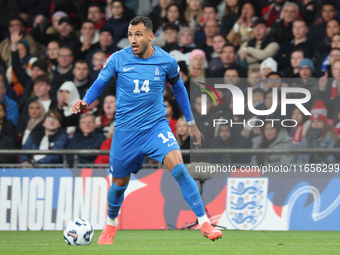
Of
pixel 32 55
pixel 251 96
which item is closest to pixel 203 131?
pixel 251 96

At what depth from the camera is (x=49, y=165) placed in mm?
9719

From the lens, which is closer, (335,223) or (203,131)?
(335,223)

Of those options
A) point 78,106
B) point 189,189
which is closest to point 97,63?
point 78,106

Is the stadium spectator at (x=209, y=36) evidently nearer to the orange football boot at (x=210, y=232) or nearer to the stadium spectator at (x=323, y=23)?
the stadium spectator at (x=323, y=23)

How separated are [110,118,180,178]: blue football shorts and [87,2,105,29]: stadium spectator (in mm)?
7122

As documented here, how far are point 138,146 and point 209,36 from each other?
6.09 metres

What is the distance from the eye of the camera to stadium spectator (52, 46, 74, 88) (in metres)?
11.4

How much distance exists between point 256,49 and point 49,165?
492 centimetres

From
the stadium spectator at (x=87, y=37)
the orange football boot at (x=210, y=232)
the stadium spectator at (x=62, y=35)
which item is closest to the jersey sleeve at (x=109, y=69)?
the orange football boot at (x=210, y=232)

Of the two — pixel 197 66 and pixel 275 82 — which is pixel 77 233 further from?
pixel 197 66

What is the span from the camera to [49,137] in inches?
408

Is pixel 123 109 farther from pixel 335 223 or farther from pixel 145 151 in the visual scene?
pixel 335 223

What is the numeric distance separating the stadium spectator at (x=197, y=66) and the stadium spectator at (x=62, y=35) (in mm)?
2820

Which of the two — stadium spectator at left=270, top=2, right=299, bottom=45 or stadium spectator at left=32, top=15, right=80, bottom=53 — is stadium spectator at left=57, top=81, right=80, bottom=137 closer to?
stadium spectator at left=32, top=15, right=80, bottom=53
